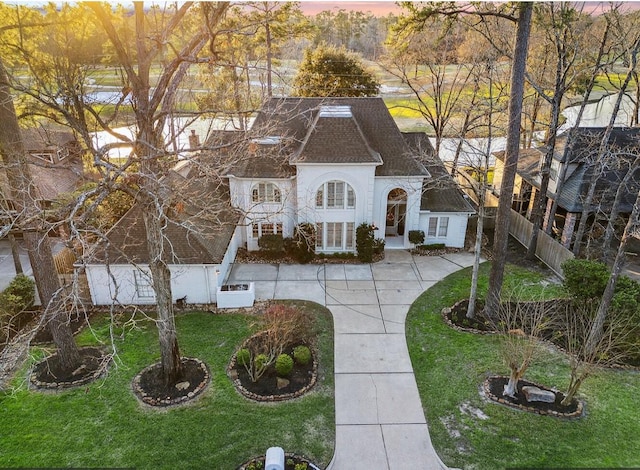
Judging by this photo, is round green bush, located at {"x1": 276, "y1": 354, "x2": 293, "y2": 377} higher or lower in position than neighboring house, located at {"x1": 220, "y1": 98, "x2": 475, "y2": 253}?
lower

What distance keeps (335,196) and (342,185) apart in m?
0.59

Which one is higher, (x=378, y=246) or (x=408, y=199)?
(x=408, y=199)

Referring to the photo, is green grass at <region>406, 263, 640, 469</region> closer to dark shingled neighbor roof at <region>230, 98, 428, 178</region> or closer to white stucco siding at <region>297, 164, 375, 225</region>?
white stucco siding at <region>297, 164, 375, 225</region>

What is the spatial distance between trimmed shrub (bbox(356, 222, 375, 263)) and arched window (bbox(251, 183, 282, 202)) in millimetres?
3940

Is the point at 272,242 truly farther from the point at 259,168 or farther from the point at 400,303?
the point at 400,303

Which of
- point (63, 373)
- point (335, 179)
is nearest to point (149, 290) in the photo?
point (63, 373)

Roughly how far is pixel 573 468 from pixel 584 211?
11.9m

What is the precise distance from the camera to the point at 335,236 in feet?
70.0

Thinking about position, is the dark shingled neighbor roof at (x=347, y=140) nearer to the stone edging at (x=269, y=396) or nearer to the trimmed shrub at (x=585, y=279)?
the trimmed shrub at (x=585, y=279)

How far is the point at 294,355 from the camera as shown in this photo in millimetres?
14117

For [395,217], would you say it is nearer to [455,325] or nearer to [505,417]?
[455,325]

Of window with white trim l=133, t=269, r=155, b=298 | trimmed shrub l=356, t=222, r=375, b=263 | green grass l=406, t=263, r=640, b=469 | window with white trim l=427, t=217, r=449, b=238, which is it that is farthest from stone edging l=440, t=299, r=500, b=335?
window with white trim l=133, t=269, r=155, b=298

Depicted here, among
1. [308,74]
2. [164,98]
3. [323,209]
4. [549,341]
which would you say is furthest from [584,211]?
[308,74]

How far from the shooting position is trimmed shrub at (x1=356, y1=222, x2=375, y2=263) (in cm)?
2050
